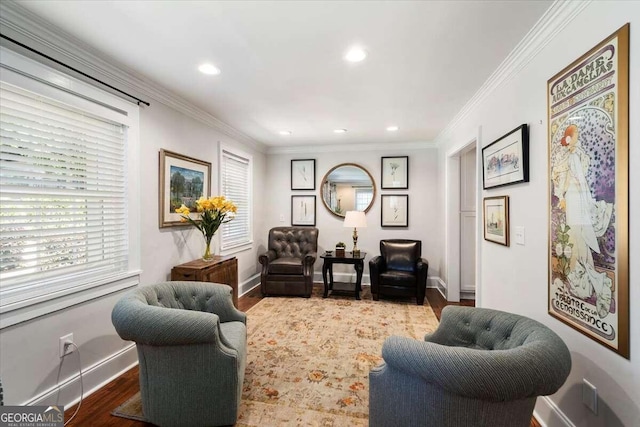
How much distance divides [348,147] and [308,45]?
3.19 metres

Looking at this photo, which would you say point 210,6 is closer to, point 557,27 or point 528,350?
point 557,27

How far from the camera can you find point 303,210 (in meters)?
5.32

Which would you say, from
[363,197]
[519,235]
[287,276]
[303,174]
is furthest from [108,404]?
[363,197]

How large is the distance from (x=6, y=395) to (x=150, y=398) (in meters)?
0.78

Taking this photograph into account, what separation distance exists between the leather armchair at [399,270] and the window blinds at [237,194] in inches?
81.8

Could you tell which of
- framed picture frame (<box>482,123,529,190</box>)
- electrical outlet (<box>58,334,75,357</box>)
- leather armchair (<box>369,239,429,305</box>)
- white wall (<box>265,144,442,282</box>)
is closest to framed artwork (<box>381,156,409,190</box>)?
white wall (<box>265,144,442,282</box>)

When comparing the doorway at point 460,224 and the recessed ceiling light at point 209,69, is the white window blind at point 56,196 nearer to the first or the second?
the recessed ceiling light at point 209,69

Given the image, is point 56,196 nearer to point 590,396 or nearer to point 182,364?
point 182,364

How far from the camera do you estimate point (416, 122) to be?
149 inches

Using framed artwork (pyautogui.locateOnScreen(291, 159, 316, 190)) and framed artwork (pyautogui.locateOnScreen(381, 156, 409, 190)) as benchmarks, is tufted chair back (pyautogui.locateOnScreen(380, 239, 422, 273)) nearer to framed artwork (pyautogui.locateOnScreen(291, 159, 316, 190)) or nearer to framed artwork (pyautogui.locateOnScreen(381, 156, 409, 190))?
framed artwork (pyautogui.locateOnScreen(381, 156, 409, 190))

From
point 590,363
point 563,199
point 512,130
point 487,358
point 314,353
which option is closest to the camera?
point 487,358

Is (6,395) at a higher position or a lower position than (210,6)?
lower

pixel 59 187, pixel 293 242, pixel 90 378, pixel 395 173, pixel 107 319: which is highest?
pixel 395 173

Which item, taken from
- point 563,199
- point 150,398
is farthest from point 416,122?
point 150,398
